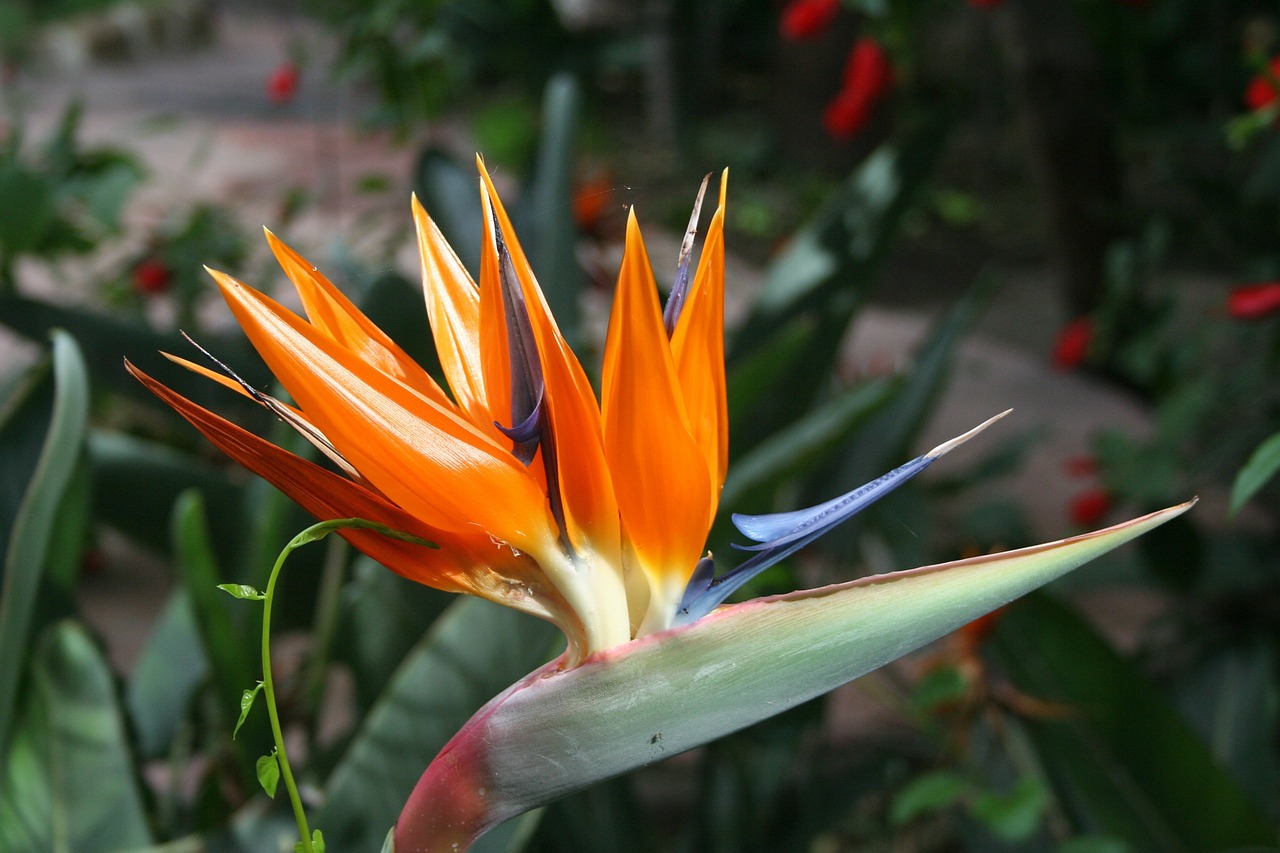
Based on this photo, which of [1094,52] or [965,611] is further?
[1094,52]

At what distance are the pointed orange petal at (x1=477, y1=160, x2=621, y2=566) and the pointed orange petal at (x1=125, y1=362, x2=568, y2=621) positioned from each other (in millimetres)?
13

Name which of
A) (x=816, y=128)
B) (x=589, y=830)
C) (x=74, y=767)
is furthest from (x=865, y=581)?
(x=816, y=128)

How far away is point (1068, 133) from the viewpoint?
1848 mm

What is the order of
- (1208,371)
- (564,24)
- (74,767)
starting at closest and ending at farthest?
(74,767) → (1208,371) → (564,24)

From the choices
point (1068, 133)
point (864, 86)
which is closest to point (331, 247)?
point (864, 86)

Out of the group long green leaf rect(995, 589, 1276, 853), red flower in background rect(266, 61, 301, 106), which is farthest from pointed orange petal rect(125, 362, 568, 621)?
red flower in background rect(266, 61, 301, 106)

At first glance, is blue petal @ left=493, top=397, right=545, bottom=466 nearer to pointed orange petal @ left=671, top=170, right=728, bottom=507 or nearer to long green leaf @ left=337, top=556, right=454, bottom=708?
pointed orange petal @ left=671, top=170, right=728, bottom=507

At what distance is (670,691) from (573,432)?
5cm

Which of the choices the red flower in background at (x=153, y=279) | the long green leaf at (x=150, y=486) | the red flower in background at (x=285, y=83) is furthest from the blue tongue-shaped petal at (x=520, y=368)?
the red flower in background at (x=285, y=83)

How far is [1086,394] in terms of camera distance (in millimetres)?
1988

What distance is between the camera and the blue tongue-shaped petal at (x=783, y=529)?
199 millimetres

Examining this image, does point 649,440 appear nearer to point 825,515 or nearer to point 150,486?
point 825,515

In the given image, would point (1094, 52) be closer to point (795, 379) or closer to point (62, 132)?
point (795, 379)

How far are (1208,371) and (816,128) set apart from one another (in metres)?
2.19
